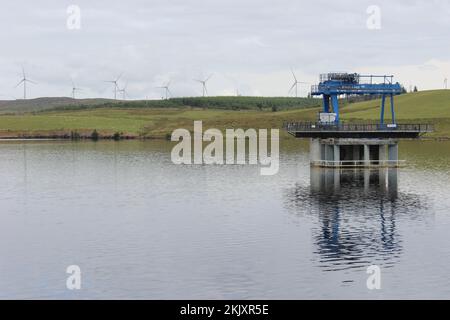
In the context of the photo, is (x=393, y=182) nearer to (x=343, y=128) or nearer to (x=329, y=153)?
(x=343, y=128)

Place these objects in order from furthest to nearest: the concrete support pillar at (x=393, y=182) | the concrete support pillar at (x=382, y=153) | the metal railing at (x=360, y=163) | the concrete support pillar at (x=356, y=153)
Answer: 1. the concrete support pillar at (x=356, y=153)
2. the concrete support pillar at (x=382, y=153)
3. the metal railing at (x=360, y=163)
4. the concrete support pillar at (x=393, y=182)

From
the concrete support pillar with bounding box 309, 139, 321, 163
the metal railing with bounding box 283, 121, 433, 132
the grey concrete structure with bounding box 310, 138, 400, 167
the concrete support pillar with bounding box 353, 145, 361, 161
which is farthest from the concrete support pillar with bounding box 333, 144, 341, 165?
the concrete support pillar with bounding box 353, 145, 361, 161

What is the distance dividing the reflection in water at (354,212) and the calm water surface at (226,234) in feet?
0.43

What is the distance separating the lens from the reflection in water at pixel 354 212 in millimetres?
60688

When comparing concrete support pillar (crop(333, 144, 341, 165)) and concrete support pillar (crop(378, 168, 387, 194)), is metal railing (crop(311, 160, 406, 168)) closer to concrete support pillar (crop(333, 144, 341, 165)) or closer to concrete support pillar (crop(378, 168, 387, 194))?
concrete support pillar (crop(333, 144, 341, 165))

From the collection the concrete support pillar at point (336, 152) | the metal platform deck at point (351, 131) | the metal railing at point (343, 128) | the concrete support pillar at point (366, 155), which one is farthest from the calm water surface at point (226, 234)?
the metal railing at point (343, 128)

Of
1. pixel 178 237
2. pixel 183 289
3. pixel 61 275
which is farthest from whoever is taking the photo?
pixel 178 237

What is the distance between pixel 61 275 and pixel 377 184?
196 feet

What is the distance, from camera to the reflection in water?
60688mm

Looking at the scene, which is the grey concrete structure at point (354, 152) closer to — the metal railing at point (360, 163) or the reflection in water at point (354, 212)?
the metal railing at point (360, 163)

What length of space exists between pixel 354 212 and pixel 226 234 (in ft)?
59.7
